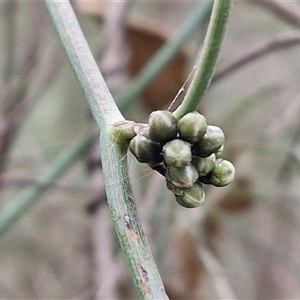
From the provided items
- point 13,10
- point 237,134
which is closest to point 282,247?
point 237,134

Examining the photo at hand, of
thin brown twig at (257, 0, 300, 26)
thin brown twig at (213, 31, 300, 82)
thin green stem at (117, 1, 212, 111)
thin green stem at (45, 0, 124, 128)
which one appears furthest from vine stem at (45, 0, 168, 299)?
thin brown twig at (257, 0, 300, 26)

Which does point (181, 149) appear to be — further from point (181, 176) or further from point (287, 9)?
point (287, 9)

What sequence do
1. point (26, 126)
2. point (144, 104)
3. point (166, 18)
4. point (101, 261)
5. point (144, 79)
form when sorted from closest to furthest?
point (144, 79) < point (101, 261) < point (144, 104) < point (26, 126) < point (166, 18)

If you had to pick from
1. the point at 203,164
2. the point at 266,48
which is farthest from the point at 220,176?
the point at 266,48

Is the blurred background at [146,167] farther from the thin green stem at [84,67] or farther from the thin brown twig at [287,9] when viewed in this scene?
the thin green stem at [84,67]

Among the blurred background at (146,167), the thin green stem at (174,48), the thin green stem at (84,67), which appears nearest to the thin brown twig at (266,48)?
the blurred background at (146,167)

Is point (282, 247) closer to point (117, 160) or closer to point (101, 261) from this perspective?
point (101, 261)
